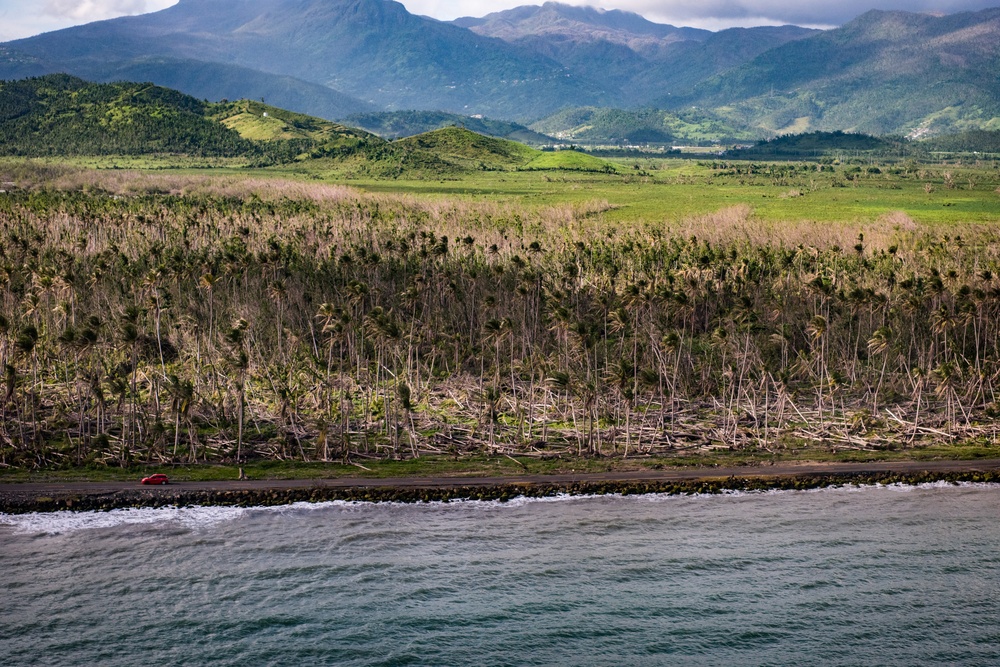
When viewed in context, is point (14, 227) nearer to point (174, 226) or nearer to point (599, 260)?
point (174, 226)

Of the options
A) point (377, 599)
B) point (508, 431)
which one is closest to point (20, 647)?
point (377, 599)

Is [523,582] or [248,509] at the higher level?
[248,509]

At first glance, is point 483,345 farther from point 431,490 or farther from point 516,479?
point 431,490

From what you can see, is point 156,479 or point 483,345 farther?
point 483,345

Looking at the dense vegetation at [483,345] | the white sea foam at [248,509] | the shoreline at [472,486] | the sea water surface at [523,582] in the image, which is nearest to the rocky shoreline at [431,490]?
the shoreline at [472,486]

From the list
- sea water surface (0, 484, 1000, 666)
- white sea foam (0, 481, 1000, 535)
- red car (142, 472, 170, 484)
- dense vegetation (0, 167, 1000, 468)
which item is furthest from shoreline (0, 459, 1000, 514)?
dense vegetation (0, 167, 1000, 468)

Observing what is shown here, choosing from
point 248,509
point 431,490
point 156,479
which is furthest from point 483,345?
point 156,479

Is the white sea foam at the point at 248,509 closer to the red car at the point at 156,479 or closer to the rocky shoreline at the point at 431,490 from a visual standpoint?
the rocky shoreline at the point at 431,490

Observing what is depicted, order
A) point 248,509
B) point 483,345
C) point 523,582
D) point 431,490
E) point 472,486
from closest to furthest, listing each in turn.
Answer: point 523,582
point 248,509
point 431,490
point 472,486
point 483,345
